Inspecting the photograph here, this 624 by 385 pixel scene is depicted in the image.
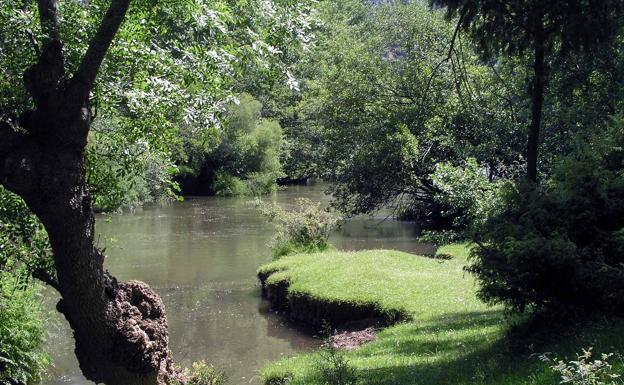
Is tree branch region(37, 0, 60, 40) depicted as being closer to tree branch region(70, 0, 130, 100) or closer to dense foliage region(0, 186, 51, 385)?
tree branch region(70, 0, 130, 100)

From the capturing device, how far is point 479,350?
351 inches

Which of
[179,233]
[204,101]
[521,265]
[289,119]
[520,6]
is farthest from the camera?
[289,119]

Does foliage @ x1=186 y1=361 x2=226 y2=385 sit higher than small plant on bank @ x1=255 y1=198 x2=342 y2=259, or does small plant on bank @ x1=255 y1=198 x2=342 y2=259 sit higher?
small plant on bank @ x1=255 y1=198 x2=342 y2=259

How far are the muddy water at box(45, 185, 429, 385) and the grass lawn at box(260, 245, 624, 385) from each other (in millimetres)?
1469

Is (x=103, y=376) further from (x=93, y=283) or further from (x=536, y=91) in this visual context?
(x=536, y=91)

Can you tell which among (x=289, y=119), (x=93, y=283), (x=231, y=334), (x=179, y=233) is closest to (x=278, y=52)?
(x=93, y=283)

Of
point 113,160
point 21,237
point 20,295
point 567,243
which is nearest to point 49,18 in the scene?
point 113,160

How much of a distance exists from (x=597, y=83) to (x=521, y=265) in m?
8.78

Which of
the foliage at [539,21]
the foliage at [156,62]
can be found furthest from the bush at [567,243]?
the foliage at [156,62]

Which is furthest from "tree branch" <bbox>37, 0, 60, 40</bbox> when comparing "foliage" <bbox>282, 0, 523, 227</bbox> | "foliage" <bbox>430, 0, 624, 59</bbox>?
"foliage" <bbox>282, 0, 523, 227</bbox>

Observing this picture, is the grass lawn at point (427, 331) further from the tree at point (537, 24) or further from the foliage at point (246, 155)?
the foliage at point (246, 155)

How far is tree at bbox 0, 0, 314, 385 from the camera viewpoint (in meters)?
6.95

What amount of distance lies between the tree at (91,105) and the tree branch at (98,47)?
0.01 m

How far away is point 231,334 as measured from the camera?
675 inches
